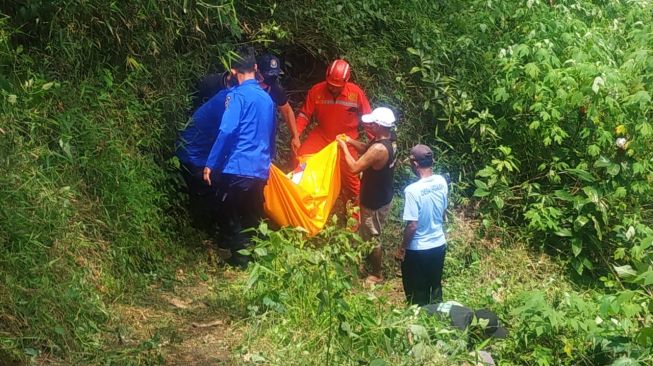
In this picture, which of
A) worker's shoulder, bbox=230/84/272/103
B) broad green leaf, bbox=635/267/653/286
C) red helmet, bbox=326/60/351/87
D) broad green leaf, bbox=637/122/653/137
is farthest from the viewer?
red helmet, bbox=326/60/351/87

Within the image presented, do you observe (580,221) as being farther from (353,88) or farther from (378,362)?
(378,362)

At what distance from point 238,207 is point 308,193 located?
2.14ft

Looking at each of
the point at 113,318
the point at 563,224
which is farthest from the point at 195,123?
the point at 563,224

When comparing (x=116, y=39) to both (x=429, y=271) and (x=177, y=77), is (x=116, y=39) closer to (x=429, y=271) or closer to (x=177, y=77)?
(x=177, y=77)

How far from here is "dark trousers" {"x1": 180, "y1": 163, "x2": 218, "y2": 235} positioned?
6.61 m

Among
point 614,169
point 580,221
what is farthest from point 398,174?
point 614,169

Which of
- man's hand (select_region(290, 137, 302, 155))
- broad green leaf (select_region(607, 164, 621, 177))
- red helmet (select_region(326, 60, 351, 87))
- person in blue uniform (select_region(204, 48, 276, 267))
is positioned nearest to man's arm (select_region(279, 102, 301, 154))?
man's hand (select_region(290, 137, 302, 155))

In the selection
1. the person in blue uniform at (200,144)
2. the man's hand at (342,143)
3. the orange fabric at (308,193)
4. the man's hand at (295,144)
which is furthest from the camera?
the man's hand at (295,144)

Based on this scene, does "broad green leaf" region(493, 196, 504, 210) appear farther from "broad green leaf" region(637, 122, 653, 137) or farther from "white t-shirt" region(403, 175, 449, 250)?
"white t-shirt" region(403, 175, 449, 250)

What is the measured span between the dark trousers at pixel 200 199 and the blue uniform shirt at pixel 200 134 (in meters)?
0.08

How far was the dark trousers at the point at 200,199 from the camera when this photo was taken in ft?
21.7

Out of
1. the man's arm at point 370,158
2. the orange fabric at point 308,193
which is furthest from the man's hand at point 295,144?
the man's arm at point 370,158

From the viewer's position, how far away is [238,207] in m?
6.53

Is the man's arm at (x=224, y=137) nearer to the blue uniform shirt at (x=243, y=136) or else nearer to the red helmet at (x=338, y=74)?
the blue uniform shirt at (x=243, y=136)
